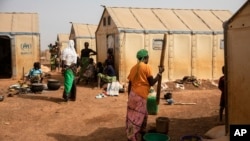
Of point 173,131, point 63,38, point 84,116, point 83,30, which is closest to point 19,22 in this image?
point 83,30

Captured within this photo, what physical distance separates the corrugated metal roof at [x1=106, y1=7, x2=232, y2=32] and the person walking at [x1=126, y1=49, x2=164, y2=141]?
769 cm

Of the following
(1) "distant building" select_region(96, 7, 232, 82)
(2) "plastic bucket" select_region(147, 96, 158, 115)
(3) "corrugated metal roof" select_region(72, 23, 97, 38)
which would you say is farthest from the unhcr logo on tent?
(2) "plastic bucket" select_region(147, 96, 158, 115)

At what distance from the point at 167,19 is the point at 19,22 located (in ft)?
27.4

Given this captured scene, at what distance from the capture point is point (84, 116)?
25.3 ft

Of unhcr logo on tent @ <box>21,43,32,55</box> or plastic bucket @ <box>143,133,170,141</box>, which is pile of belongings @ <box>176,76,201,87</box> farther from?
unhcr logo on tent @ <box>21,43,32,55</box>

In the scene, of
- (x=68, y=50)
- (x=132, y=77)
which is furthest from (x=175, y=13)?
(x=132, y=77)

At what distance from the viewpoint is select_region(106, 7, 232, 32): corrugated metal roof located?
519 inches

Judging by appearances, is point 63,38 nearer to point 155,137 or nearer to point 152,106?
point 152,106

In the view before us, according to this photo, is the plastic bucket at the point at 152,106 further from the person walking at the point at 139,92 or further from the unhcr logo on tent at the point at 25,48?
the unhcr logo on tent at the point at 25,48

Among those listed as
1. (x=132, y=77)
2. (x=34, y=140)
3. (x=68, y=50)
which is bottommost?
(x=34, y=140)

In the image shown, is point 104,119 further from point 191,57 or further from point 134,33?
point 191,57

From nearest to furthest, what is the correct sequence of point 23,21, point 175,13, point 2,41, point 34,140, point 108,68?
point 34,140
point 108,68
point 175,13
point 23,21
point 2,41

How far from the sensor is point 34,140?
585 cm

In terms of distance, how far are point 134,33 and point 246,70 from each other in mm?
8615
